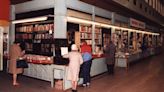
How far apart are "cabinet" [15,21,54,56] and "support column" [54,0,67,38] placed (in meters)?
1.10

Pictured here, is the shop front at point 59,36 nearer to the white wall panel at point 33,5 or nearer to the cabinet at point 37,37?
the cabinet at point 37,37

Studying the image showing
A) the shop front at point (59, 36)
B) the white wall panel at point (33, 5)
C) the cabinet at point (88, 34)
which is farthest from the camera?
the cabinet at point (88, 34)

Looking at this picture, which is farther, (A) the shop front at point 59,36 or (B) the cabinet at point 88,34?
(B) the cabinet at point 88,34

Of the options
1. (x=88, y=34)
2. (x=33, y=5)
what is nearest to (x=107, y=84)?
(x=88, y=34)

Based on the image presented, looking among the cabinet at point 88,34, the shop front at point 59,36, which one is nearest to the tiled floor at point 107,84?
the shop front at point 59,36

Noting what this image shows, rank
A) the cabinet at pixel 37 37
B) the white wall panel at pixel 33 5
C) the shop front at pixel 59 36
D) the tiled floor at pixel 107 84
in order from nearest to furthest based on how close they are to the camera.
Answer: the tiled floor at pixel 107 84, the shop front at pixel 59 36, the white wall panel at pixel 33 5, the cabinet at pixel 37 37

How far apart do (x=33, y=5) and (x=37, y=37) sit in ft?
4.65

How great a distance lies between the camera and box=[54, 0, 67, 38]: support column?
8.62 m

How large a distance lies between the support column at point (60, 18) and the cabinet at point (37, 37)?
3.62 ft

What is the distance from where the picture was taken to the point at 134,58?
1683cm

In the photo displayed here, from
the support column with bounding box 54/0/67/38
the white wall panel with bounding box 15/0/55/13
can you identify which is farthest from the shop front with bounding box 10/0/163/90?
the white wall panel with bounding box 15/0/55/13

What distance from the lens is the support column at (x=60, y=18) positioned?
862 centimetres

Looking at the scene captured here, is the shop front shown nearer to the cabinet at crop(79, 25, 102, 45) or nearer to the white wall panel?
the cabinet at crop(79, 25, 102, 45)

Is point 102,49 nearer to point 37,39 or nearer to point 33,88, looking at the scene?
point 37,39
